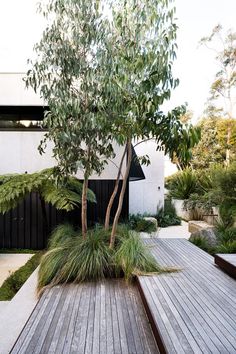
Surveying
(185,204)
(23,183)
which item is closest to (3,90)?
(23,183)

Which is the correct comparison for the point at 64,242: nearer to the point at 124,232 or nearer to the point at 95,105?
the point at 124,232

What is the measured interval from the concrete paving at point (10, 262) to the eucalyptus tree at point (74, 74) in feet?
8.51

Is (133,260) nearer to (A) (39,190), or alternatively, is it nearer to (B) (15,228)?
(A) (39,190)

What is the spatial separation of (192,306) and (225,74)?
16725mm

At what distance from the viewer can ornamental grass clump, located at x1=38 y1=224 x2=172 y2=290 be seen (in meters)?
3.98

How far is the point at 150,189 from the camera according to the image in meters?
10.6

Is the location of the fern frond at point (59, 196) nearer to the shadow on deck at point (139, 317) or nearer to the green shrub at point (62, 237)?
the green shrub at point (62, 237)

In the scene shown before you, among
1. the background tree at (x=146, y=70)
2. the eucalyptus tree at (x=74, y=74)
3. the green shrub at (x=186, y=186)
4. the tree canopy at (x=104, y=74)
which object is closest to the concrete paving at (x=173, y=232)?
the green shrub at (x=186, y=186)

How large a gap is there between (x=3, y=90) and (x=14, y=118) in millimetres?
731

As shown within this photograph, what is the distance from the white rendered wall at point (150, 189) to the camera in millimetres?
10469

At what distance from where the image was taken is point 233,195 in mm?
7340

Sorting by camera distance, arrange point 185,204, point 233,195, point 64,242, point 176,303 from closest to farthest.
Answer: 1. point 176,303
2. point 64,242
3. point 233,195
4. point 185,204

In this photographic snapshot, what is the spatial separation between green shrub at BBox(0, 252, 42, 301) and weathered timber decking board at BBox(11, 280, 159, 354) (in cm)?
117

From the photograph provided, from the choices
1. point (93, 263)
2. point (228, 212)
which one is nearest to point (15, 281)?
point (93, 263)
